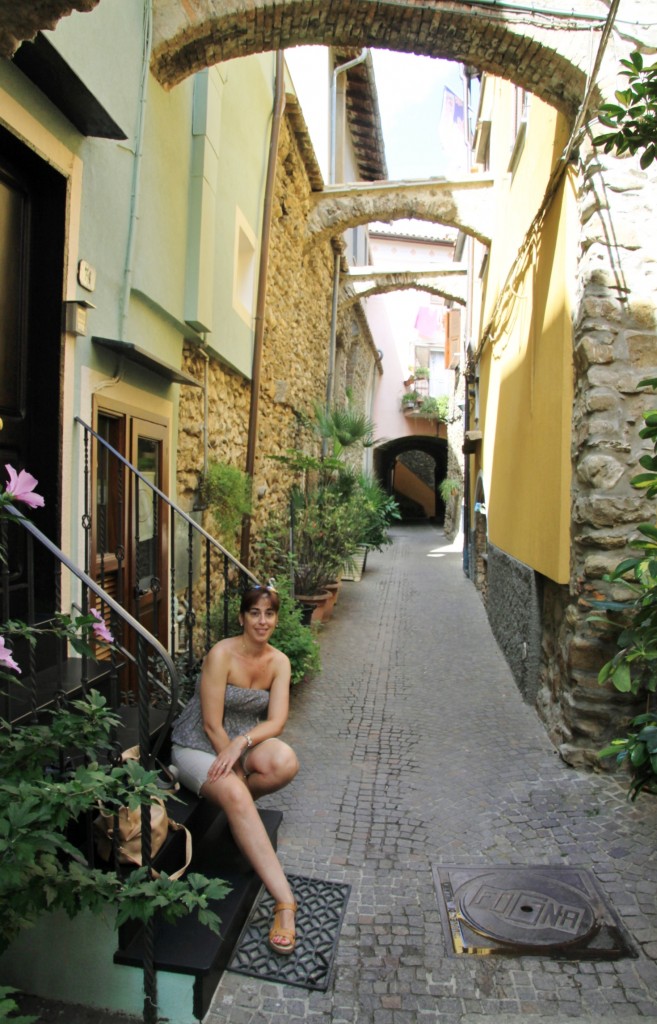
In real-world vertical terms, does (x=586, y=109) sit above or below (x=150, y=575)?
above

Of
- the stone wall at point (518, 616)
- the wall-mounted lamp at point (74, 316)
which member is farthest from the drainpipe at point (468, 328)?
the wall-mounted lamp at point (74, 316)

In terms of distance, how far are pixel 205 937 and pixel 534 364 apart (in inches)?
170

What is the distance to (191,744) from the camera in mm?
2771

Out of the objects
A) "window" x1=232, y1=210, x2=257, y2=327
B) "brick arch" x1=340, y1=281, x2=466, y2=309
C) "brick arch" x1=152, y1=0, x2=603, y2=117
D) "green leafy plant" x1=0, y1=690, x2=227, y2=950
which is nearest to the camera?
"green leafy plant" x1=0, y1=690, x2=227, y2=950

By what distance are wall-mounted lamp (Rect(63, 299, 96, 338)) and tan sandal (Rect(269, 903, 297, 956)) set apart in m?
2.61

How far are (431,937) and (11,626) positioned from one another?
1.84 metres

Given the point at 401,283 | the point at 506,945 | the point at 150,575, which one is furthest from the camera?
the point at 401,283

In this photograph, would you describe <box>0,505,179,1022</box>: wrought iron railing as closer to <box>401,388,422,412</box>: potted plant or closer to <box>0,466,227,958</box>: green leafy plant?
<box>0,466,227,958</box>: green leafy plant

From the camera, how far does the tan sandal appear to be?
2.29 metres

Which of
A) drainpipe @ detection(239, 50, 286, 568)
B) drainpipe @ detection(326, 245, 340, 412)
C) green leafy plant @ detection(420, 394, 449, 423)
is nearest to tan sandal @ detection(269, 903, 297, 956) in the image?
drainpipe @ detection(239, 50, 286, 568)

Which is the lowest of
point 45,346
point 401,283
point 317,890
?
point 317,890

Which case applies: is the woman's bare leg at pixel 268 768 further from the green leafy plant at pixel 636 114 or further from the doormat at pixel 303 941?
the green leafy plant at pixel 636 114

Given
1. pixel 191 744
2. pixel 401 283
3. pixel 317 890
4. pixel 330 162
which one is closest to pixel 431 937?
pixel 317 890

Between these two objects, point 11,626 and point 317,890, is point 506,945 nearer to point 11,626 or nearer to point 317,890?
point 317,890
